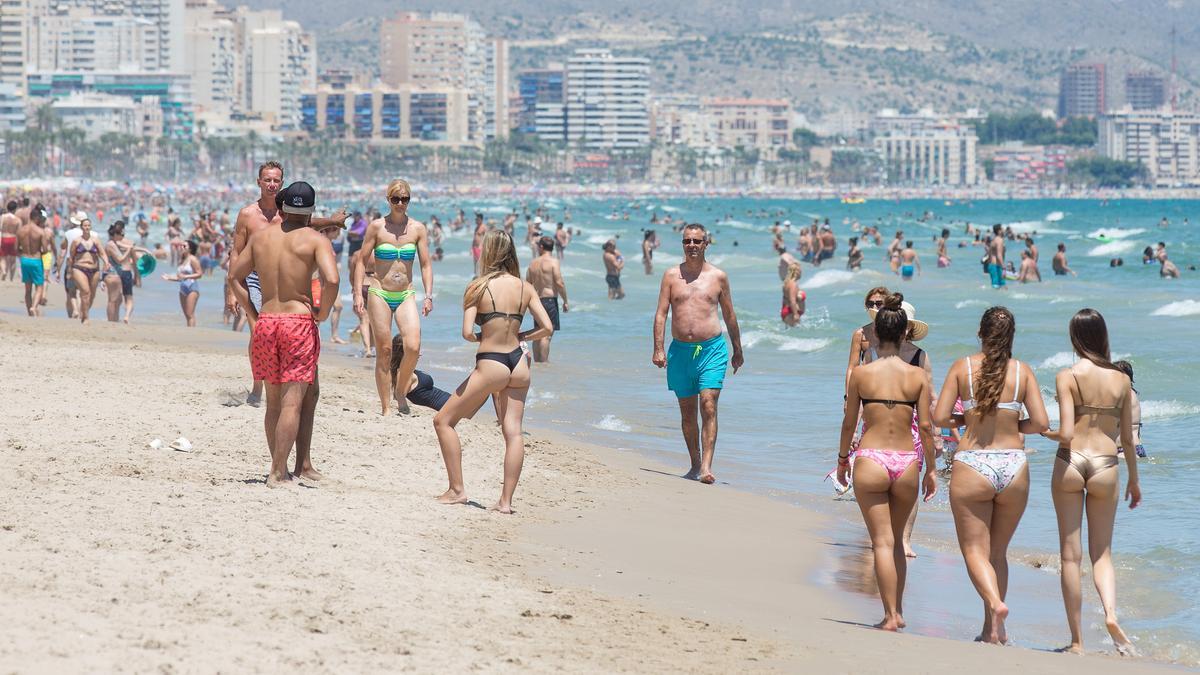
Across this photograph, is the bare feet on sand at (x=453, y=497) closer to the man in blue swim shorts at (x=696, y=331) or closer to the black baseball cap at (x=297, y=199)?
the black baseball cap at (x=297, y=199)

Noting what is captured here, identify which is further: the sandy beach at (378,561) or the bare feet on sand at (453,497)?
the bare feet on sand at (453,497)

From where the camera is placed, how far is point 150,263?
20234 mm

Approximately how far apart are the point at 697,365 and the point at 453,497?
214 centimetres

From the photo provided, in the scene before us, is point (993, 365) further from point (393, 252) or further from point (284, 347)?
point (393, 252)

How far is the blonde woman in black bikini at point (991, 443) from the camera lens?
5984 millimetres

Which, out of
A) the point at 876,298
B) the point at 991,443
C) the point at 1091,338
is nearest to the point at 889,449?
the point at 991,443

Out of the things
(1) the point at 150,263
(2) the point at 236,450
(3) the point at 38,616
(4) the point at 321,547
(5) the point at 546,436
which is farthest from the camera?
(1) the point at 150,263

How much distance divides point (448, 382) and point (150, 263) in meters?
7.10

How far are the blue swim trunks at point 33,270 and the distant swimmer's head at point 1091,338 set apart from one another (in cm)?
1447

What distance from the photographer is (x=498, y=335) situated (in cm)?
732

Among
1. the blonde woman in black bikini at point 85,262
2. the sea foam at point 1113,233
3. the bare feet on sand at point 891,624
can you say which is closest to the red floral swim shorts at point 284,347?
the bare feet on sand at point 891,624

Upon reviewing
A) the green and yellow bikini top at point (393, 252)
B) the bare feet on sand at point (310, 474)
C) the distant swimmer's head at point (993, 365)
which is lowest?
the bare feet on sand at point (310, 474)

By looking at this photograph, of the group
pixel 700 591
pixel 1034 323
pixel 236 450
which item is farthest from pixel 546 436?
pixel 1034 323

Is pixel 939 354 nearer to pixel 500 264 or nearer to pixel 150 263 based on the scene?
pixel 150 263
